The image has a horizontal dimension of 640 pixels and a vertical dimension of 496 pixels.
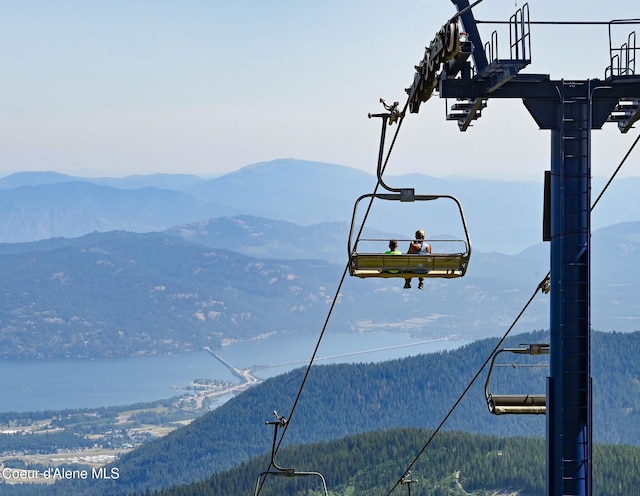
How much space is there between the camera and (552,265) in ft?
51.9

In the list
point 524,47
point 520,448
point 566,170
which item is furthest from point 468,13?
point 520,448

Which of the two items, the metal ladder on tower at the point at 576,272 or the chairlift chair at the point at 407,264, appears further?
the chairlift chair at the point at 407,264

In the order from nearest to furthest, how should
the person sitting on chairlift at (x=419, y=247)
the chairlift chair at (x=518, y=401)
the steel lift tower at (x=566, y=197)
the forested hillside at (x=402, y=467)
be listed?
the steel lift tower at (x=566, y=197) < the person sitting on chairlift at (x=419, y=247) < the chairlift chair at (x=518, y=401) < the forested hillside at (x=402, y=467)

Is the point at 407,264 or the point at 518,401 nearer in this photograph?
the point at 407,264

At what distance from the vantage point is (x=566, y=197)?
15.6m

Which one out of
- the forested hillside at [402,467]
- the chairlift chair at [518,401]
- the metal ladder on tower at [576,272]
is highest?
the metal ladder on tower at [576,272]

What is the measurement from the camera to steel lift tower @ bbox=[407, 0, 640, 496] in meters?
15.5

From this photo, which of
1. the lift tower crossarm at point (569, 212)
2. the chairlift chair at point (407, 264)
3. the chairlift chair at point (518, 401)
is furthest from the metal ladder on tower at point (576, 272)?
the chairlift chair at point (518, 401)

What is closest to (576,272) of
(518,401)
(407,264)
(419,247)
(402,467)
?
(407,264)

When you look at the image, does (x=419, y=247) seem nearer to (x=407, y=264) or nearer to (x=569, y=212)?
(x=407, y=264)

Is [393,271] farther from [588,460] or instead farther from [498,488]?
[498,488]

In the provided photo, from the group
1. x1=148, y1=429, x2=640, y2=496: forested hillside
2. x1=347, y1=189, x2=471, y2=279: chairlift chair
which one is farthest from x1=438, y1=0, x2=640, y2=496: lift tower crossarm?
x1=148, y1=429, x2=640, y2=496: forested hillside

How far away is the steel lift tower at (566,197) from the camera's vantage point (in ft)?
50.8

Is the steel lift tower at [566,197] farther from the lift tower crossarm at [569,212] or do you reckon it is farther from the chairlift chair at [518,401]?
the chairlift chair at [518,401]
